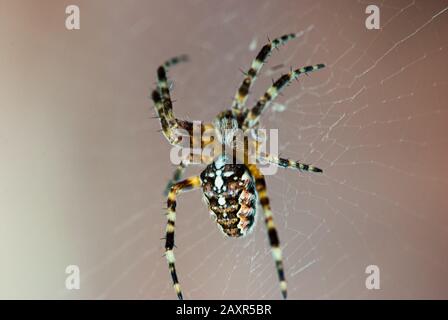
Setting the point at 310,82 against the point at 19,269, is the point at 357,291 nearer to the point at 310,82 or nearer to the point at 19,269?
the point at 310,82

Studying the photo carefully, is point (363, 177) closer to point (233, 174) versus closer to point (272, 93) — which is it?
point (272, 93)

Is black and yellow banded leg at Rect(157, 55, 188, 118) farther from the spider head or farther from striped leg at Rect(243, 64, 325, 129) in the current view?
striped leg at Rect(243, 64, 325, 129)

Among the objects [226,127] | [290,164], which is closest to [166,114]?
[226,127]

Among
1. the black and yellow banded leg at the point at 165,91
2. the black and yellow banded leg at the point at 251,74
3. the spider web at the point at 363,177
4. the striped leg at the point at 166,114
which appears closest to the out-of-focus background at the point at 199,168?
the spider web at the point at 363,177

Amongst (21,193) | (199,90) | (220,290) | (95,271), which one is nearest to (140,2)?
(199,90)

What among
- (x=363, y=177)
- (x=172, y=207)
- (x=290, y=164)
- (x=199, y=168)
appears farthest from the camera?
(x=199, y=168)

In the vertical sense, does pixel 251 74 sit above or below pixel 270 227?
above
